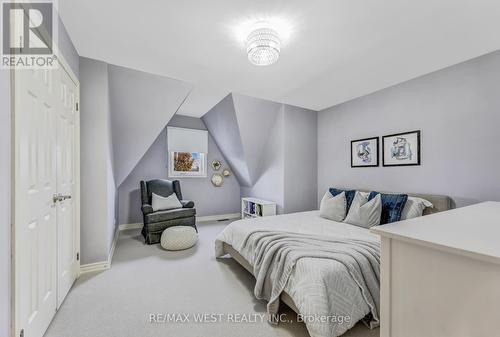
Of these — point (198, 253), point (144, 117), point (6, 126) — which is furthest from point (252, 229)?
point (144, 117)

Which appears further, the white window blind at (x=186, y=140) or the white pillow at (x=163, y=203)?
the white window blind at (x=186, y=140)

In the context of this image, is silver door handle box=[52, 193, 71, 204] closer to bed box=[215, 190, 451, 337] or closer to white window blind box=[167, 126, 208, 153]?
bed box=[215, 190, 451, 337]

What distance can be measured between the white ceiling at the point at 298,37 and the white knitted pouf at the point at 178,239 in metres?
2.17

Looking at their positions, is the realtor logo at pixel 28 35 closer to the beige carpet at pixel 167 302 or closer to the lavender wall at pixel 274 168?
the beige carpet at pixel 167 302

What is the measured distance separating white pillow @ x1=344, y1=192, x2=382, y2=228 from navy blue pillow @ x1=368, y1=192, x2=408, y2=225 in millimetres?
83

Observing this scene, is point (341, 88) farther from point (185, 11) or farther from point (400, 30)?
point (185, 11)

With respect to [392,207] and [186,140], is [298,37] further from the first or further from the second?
[186,140]

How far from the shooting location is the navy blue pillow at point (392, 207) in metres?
2.56

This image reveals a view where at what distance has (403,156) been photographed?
2.92 metres

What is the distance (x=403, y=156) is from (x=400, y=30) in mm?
1692

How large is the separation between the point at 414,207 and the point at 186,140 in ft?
13.9

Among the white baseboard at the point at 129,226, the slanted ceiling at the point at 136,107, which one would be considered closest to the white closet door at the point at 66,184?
the slanted ceiling at the point at 136,107

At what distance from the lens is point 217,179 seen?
5.26m

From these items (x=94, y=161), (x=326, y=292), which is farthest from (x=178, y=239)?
(x=326, y=292)
